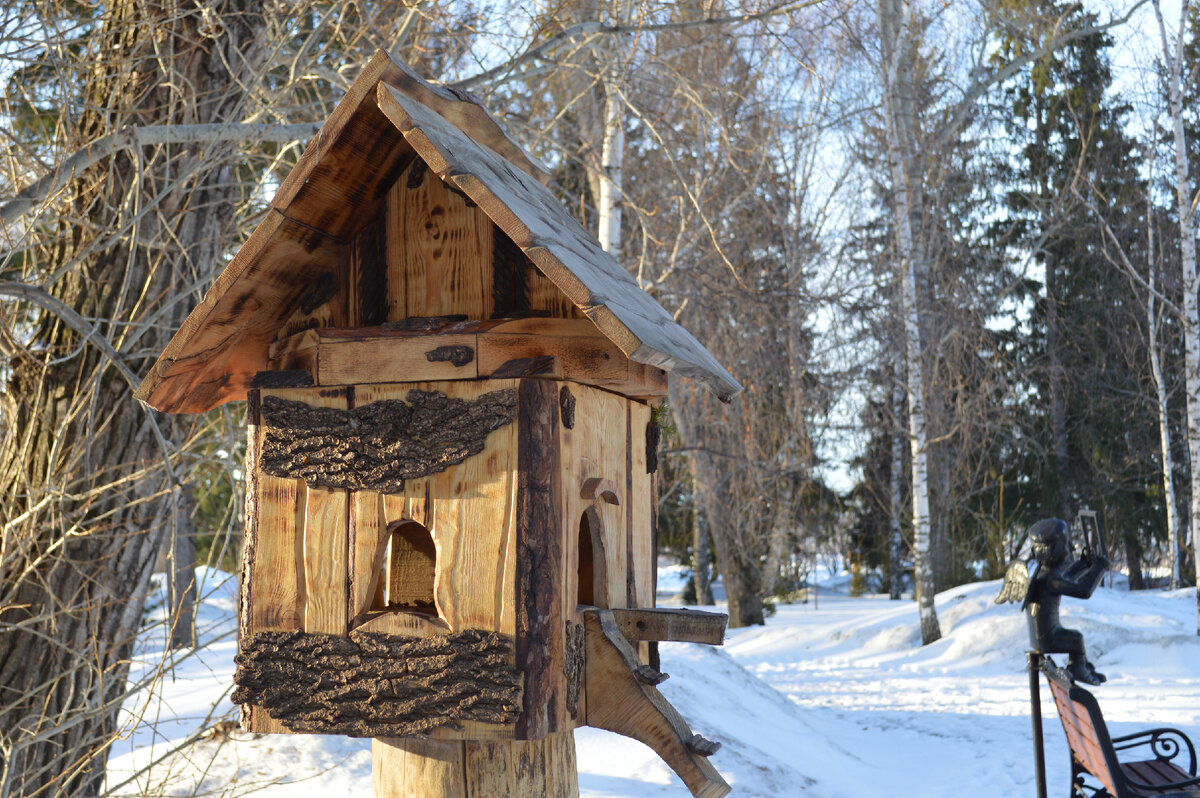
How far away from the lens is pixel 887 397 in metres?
18.4

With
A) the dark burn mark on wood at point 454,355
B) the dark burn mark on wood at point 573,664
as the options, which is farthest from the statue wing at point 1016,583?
the dark burn mark on wood at point 454,355

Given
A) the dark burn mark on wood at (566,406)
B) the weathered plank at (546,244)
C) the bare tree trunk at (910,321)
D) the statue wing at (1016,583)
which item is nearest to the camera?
the weathered plank at (546,244)

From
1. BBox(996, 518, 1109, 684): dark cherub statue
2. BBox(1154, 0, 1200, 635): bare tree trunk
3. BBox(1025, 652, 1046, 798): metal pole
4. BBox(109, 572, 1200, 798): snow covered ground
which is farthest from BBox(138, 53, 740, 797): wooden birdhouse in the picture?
BBox(1154, 0, 1200, 635): bare tree trunk

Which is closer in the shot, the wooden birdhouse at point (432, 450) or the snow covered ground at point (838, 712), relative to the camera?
the wooden birdhouse at point (432, 450)

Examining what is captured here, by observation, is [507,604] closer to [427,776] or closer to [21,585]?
[427,776]

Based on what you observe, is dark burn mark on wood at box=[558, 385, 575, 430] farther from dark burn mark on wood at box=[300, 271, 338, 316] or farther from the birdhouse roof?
dark burn mark on wood at box=[300, 271, 338, 316]

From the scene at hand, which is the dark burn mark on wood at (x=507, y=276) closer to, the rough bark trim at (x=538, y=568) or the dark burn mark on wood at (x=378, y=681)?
the rough bark trim at (x=538, y=568)

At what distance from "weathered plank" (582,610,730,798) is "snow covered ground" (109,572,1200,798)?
50.2 inches

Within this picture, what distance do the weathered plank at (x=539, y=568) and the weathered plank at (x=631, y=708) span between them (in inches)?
5.4

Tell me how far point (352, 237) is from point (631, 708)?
1.27m

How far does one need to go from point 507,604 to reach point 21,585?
2505mm

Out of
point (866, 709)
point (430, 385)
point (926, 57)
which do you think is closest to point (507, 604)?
point (430, 385)

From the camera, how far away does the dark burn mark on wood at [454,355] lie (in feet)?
7.09

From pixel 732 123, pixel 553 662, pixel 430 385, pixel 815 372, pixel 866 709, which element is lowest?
pixel 866 709
